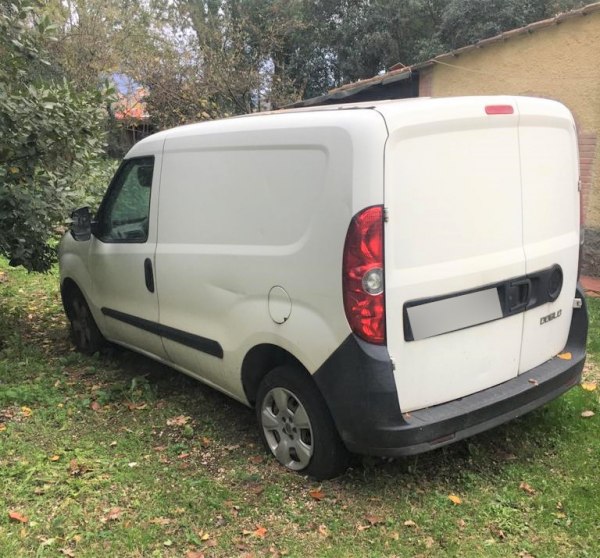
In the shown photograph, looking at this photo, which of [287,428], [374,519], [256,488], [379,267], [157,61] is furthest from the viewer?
[157,61]

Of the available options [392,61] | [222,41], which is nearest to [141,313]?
[222,41]

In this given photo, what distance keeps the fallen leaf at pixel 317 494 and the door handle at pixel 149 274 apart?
5.70ft

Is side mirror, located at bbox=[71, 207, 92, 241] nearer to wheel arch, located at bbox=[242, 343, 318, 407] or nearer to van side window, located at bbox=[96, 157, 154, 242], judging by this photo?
van side window, located at bbox=[96, 157, 154, 242]

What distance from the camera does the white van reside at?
2.60m

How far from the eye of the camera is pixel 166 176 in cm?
382

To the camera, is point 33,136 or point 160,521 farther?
point 33,136

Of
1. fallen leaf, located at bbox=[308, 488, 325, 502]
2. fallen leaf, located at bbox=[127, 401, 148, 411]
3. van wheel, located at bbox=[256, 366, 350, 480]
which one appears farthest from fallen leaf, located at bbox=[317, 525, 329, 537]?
fallen leaf, located at bbox=[127, 401, 148, 411]

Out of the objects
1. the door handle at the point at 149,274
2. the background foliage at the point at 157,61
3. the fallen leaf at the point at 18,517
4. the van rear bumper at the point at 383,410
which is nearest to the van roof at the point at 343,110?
the door handle at the point at 149,274

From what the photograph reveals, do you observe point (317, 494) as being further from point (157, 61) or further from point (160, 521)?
point (157, 61)

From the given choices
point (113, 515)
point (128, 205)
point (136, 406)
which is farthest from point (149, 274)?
point (113, 515)

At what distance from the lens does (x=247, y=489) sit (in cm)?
312

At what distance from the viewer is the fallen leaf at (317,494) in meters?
3.00

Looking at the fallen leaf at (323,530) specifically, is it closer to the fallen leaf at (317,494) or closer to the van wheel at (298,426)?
the fallen leaf at (317,494)

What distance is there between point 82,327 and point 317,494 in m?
3.16
